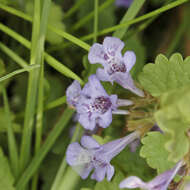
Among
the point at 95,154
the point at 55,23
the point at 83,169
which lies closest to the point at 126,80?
the point at 95,154

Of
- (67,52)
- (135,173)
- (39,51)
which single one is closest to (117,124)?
(135,173)

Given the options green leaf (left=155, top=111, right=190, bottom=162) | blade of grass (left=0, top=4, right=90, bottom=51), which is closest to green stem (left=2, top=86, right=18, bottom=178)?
blade of grass (left=0, top=4, right=90, bottom=51)

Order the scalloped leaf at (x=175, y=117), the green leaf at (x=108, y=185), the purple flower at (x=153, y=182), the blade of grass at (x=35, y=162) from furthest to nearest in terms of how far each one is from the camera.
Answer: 1. the blade of grass at (x=35, y=162)
2. the green leaf at (x=108, y=185)
3. the purple flower at (x=153, y=182)
4. the scalloped leaf at (x=175, y=117)

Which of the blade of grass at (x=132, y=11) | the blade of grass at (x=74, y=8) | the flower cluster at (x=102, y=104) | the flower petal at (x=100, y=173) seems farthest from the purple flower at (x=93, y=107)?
the blade of grass at (x=74, y=8)

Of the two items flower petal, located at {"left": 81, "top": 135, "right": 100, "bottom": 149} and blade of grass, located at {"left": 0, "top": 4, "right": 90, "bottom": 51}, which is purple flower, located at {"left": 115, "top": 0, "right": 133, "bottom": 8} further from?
flower petal, located at {"left": 81, "top": 135, "right": 100, "bottom": 149}

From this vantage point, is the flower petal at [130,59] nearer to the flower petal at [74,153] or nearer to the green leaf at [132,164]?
the flower petal at [74,153]
